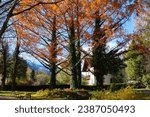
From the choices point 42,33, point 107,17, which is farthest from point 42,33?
point 107,17

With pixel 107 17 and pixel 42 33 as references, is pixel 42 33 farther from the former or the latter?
pixel 107 17

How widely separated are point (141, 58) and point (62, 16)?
3837 centimetres

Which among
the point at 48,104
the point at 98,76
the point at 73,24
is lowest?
the point at 48,104

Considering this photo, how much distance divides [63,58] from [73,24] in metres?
6.06

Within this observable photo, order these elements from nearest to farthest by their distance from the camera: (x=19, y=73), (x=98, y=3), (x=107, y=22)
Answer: (x=98, y=3), (x=107, y=22), (x=19, y=73)

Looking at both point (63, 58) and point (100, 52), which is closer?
point (63, 58)

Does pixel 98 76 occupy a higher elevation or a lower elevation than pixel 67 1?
lower

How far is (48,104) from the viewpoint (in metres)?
10.6

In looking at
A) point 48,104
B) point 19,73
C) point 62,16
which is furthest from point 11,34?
point 48,104

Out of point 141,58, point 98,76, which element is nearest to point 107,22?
point 98,76

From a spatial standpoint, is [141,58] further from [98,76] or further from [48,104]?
[48,104]

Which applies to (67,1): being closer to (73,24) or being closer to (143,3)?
(73,24)

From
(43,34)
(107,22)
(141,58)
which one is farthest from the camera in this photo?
(141,58)

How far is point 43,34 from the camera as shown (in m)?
30.4
